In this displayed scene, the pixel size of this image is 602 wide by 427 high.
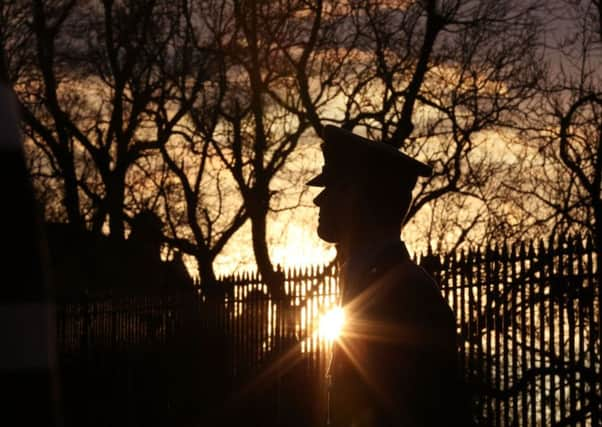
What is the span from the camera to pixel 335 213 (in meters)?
3.69

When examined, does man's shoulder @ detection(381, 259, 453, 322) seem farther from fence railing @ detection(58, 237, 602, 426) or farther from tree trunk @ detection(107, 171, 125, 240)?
tree trunk @ detection(107, 171, 125, 240)

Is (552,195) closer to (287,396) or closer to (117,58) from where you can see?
(287,396)

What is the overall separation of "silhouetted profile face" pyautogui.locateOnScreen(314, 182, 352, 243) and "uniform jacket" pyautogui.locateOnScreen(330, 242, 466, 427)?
0.20m

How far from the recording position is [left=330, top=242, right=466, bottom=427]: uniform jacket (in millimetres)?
3293

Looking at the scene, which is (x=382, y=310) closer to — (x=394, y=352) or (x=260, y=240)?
(x=394, y=352)

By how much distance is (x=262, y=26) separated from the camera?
21844 mm

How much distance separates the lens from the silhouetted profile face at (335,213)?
3.68 meters

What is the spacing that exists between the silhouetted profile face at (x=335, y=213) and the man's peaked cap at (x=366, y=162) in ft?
0.18

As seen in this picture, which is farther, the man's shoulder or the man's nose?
the man's nose

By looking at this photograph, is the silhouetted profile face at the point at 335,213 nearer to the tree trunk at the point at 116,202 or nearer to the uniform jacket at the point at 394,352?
the uniform jacket at the point at 394,352

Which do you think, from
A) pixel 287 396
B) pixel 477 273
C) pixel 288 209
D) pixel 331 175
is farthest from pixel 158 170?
pixel 331 175

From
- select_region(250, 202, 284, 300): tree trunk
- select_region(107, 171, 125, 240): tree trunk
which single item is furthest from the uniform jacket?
select_region(107, 171, 125, 240): tree trunk

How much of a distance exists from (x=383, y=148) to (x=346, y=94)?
2349 cm

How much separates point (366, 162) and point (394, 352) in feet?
2.26
